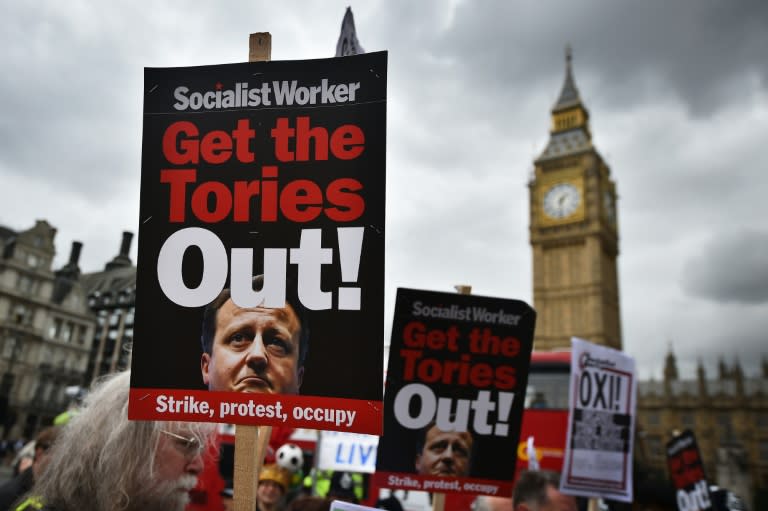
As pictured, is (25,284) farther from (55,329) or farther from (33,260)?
(55,329)

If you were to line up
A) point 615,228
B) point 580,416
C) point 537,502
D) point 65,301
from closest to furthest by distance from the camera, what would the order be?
point 537,502 → point 580,416 → point 65,301 → point 615,228

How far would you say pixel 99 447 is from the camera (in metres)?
1.80

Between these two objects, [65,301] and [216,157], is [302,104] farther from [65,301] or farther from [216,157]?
[65,301]

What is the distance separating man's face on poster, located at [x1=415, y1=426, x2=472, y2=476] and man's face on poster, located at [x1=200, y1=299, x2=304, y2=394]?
1689 mm

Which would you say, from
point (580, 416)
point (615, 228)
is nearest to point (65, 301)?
point (580, 416)

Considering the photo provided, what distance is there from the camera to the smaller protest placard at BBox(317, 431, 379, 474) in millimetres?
7984

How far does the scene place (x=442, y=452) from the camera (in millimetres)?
3412

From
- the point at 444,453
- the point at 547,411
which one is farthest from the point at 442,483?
the point at 547,411

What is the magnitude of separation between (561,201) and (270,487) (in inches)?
2522

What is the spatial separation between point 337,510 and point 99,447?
740 mm

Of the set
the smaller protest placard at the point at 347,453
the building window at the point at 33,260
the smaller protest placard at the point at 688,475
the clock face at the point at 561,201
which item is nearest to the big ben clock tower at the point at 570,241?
the clock face at the point at 561,201

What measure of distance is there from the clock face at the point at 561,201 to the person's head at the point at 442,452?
64160mm

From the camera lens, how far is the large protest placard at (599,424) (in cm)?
467

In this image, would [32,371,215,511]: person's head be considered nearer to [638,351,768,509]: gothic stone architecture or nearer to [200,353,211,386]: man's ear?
[200,353,211,386]: man's ear
